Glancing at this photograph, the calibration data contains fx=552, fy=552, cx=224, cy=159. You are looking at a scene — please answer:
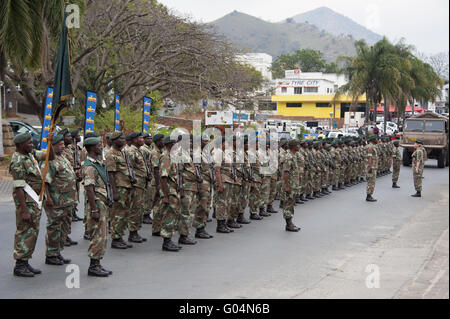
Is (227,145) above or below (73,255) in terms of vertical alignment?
above

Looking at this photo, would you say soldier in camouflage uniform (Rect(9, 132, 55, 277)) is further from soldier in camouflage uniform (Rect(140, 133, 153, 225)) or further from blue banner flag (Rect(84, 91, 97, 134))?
blue banner flag (Rect(84, 91, 97, 134))

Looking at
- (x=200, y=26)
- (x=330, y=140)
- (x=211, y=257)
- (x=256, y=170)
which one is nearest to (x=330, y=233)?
(x=256, y=170)

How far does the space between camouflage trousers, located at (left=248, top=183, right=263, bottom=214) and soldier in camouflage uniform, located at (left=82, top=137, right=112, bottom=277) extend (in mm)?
5230

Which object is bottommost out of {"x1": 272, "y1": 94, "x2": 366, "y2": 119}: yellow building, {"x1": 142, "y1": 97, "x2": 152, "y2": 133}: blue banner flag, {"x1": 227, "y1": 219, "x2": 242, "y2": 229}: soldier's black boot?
{"x1": 227, "y1": 219, "x2": 242, "y2": 229}: soldier's black boot

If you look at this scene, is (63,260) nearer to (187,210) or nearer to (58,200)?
(58,200)

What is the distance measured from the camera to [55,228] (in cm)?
731

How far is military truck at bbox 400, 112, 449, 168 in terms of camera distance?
26172mm

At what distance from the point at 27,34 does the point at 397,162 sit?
12263 millimetres

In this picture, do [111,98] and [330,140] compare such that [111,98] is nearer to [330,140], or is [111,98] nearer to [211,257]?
[330,140]

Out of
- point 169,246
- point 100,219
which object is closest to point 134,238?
point 169,246

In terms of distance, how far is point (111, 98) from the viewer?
31062 mm

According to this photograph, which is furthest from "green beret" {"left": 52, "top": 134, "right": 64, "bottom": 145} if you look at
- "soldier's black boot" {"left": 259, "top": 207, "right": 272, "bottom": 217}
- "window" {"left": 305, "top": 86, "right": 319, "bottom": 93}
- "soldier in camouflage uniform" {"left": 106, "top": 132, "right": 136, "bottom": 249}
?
"window" {"left": 305, "top": 86, "right": 319, "bottom": 93}

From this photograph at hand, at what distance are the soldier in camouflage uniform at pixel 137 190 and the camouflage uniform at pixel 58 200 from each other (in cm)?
163

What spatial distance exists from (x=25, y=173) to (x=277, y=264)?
11.8ft
